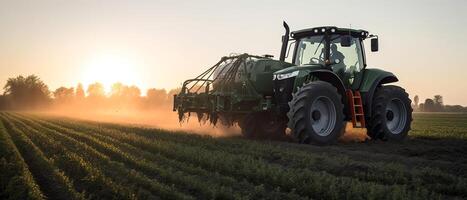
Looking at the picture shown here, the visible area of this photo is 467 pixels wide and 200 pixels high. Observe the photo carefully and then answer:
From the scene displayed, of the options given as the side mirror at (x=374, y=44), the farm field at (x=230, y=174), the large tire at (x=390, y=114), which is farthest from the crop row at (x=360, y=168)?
the side mirror at (x=374, y=44)

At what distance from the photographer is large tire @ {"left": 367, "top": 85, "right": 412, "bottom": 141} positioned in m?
11.4

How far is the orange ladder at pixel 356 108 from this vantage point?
1080 cm

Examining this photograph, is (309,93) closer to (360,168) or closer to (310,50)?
(310,50)

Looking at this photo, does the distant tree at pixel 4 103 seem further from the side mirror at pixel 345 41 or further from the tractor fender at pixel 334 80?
the side mirror at pixel 345 41

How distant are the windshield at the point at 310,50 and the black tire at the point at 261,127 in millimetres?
1671

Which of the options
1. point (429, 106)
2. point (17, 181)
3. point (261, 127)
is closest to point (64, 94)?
point (429, 106)

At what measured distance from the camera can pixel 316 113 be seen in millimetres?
10273

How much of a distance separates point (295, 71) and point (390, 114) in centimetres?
341

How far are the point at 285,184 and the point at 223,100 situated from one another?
5.64 meters

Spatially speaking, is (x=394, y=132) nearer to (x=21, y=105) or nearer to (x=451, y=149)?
(x=451, y=149)

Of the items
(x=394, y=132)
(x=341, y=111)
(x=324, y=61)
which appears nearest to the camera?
(x=341, y=111)

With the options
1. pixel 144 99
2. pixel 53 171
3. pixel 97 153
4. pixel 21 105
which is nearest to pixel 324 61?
pixel 97 153

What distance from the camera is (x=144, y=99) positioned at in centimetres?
7656

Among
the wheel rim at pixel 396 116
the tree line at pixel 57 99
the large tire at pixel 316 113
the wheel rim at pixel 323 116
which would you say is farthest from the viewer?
the tree line at pixel 57 99
